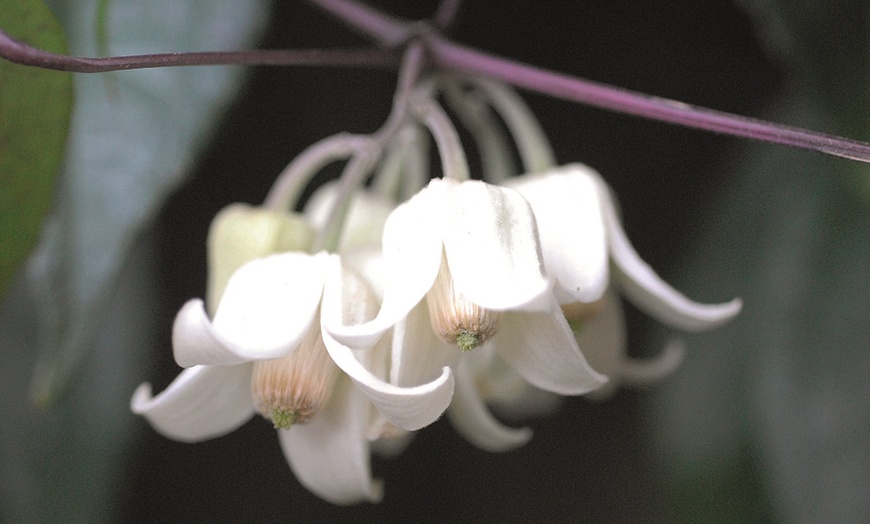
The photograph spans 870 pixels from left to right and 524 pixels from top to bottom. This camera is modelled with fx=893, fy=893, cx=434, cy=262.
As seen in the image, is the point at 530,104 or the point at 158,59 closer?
the point at 158,59

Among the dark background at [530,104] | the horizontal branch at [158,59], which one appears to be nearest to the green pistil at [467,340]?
the horizontal branch at [158,59]

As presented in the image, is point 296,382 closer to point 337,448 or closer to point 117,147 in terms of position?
point 337,448

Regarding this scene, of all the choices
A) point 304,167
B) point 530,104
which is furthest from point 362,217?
point 530,104

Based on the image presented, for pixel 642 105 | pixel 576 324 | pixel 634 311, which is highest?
pixel 642 105

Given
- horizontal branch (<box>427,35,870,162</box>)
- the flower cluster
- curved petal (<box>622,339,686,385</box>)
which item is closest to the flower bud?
the flower cluster

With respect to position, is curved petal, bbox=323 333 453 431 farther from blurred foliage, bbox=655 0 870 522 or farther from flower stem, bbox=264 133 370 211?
blurred foliage, bbox=655 0 870 522

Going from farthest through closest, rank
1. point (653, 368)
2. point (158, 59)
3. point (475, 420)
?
point (653, 368) < point (475, 420) < point (158, 59)

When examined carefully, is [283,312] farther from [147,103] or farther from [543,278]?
[147,103]
